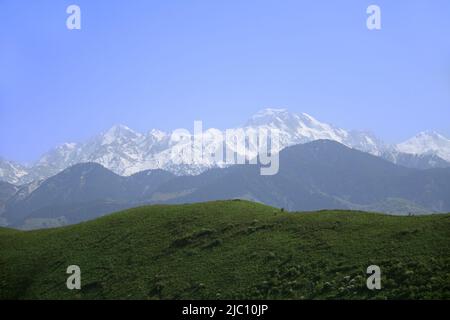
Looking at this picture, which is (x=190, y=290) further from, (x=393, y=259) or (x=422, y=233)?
(x=422, y=233)

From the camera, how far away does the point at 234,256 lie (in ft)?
209

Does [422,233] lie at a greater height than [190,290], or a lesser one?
greater

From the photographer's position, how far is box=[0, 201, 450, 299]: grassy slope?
51.2m

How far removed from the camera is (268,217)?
255 feet

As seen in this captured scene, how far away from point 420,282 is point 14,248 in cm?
6304

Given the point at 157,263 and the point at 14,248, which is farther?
the point at 14,248

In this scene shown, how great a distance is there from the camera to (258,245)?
65625mm

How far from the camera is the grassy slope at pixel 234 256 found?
2018 inches
